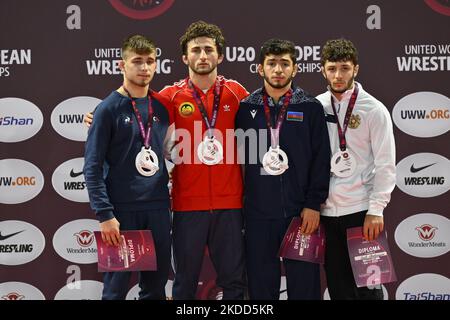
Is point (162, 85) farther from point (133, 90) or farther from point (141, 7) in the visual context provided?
point (133, 90)

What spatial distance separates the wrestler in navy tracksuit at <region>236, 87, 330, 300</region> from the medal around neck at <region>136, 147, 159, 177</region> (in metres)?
0.62

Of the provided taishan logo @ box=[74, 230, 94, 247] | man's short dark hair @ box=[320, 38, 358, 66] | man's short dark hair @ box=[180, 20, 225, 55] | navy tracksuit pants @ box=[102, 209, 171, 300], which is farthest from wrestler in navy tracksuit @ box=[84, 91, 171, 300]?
man's short dark hair @ box=[320, 38, 358, 66]

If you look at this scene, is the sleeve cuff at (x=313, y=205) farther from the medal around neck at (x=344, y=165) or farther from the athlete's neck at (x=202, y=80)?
the athlete's neck at (x=202, y=80)

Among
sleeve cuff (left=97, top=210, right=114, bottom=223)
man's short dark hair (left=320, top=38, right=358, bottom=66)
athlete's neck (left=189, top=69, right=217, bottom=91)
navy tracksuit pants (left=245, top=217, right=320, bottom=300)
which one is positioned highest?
man's short dark hair (left=320, top=38, right=358, bottom=66)

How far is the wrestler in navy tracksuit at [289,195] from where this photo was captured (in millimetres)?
3484

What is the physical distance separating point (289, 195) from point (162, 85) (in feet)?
5.10

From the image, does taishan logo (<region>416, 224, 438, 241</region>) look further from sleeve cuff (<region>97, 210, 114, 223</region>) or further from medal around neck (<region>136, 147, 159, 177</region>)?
sleeve cuff (<region>97, 210, 114, 223</region>)

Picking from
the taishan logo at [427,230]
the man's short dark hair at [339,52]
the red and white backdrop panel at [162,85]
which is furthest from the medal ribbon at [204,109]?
the taishan logo at [427,230]

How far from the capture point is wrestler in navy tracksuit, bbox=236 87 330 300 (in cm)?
348

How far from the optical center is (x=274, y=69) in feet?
11.5

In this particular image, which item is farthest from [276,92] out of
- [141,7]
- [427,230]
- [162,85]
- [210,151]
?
[427,230]

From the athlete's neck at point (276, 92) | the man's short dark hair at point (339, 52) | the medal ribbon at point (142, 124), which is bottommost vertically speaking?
the medal ribbon at point (142, 124)

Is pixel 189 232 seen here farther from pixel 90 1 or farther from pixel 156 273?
pixel 90 1

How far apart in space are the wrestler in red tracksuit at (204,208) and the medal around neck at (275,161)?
0.22 metres
